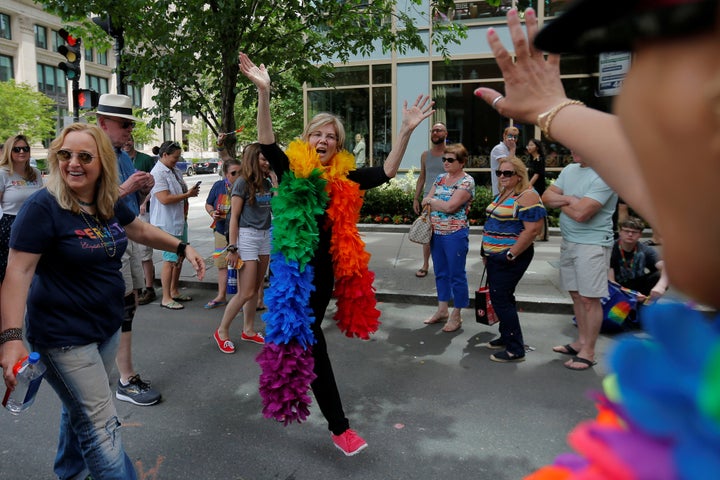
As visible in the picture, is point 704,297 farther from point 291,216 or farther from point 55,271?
point 291,216

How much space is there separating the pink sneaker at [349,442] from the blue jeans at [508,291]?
207cm

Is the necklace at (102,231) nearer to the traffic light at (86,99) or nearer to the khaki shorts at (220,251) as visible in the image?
the khaki shorts at (220,251)

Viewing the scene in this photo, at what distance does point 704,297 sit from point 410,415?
11.4ft

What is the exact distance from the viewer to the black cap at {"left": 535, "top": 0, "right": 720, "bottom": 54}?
50cm

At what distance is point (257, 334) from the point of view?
5.47 metres

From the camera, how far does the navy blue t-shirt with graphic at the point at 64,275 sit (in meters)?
2.40

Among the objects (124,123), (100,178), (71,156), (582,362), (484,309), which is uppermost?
(124,123)

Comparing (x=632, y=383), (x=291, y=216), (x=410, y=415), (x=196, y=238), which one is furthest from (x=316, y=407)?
(x=196, y=238)

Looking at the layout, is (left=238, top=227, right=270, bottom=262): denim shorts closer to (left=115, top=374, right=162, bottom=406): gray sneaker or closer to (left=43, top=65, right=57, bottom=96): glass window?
(left=115, top=374, right=162, bottom=406): gray sneaker

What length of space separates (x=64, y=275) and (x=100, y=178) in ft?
1.72

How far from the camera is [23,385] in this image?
222cm

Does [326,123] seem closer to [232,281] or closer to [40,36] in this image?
[232,281]

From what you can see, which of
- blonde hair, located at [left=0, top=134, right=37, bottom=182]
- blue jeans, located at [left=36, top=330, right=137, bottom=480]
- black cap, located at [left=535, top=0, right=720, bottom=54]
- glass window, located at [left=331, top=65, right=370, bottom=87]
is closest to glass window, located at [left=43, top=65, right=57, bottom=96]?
glass window, located at [left=331, top=65, right=370, bottom=87]

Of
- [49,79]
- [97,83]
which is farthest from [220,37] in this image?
[97,83]
